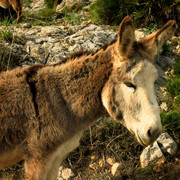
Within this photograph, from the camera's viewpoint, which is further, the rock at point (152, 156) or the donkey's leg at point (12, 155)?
the rock at point (152, 156)

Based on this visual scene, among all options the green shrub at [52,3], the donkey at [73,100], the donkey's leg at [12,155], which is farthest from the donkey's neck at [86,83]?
the green shrub at [52,3]

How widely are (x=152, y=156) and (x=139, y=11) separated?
4.54m

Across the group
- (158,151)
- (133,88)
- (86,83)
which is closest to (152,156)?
(158,151)

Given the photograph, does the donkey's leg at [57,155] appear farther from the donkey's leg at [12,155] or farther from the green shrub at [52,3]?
the green shrub at [52,3]

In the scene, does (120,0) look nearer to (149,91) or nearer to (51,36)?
(51,36)

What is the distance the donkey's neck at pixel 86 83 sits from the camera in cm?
226

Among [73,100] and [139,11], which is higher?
[139,11]

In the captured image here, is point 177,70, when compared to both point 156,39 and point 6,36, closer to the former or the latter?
point 156,39

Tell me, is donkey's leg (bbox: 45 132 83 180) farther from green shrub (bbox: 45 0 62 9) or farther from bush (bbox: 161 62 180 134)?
green shrub (bbox: 45 0 62 9)

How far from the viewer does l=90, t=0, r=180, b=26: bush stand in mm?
6090

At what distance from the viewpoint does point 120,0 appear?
6418 millimetres

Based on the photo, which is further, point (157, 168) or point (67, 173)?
point (67, 173)

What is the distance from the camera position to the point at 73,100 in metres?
2.33

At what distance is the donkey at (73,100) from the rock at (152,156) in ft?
4.21
